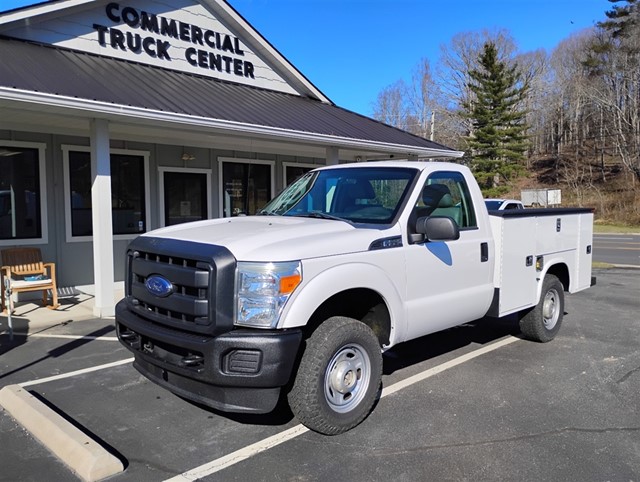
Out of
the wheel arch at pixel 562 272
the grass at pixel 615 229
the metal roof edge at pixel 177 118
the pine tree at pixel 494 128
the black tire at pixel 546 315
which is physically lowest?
the grass at pixel 615 229

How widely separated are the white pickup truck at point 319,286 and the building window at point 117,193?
18.9ft

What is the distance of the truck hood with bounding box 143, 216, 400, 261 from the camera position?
11.6 ft

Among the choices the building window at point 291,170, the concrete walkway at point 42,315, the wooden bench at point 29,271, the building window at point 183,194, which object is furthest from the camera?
the building window at point 291,170

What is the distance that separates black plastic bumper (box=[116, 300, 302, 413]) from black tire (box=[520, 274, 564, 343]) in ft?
12.3

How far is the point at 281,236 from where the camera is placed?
374cm

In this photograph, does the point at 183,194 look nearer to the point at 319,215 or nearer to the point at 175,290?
the point at 319,215

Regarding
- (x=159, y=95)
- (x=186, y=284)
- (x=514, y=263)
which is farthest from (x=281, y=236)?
(x=159, y=95)

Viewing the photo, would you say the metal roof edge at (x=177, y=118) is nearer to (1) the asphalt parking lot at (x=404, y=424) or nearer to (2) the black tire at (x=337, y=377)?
(1) the asphalt parking lot at (x=404, y=424)

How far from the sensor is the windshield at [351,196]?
458 cm

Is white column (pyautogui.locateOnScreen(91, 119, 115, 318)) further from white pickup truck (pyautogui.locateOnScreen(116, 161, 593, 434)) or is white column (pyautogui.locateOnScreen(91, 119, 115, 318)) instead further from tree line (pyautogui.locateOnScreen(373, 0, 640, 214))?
tree line (pyautogui.locateOnScreen(373, 0, 640, 214))

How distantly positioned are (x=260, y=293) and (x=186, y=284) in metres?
0.54

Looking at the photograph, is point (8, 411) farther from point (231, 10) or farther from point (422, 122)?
point (422, 122)

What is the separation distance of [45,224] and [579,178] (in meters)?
51.4

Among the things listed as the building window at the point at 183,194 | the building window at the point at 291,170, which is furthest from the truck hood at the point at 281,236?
the building window at the point at 291,170
